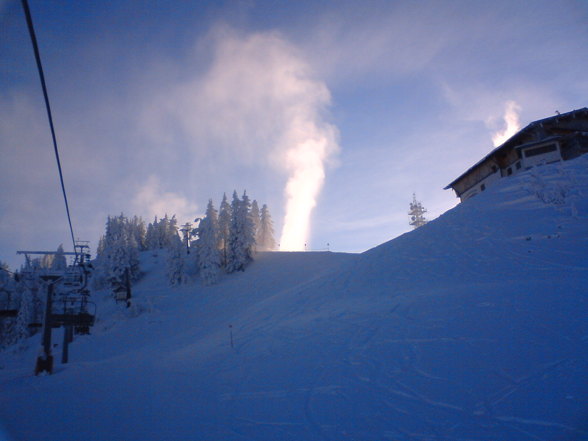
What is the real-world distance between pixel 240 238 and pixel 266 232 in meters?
22.5

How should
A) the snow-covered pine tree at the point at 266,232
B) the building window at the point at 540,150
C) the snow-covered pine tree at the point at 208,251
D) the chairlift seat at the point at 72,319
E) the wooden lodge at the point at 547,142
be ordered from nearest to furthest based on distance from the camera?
the chairlift seat at the point at 72,319 < the wooden lodge at the point at 547,142 < the building window at the point at 540,150 < the snow-covered pine tree at the point at 208,251 < the snow-covered pine tree at the point at 266,232

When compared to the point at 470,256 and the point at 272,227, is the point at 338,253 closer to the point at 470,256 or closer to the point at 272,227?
the point at 272,227

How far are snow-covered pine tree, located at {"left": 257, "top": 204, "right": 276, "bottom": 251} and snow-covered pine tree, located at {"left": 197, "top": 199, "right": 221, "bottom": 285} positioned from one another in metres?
19.4

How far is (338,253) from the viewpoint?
56.7 meters

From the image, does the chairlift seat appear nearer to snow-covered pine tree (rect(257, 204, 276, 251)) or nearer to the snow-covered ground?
the snow-covered ground

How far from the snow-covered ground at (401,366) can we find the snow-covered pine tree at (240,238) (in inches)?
1185

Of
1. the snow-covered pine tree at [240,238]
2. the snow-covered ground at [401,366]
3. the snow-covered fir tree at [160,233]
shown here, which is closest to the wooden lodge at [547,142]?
the snow-covered ground at [401,366]

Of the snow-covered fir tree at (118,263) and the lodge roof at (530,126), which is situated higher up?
the lodge roof at (530,126)

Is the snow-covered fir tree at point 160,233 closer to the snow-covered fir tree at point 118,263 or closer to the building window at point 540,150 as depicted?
the snow-covered fir tree at point 118,263

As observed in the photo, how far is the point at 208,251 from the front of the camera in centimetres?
4759

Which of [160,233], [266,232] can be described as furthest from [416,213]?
[160,233]

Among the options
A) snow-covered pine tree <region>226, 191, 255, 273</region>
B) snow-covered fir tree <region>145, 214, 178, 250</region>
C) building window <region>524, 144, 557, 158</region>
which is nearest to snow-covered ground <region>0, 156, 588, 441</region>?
building window <region>524, 144, 557, 158</region>

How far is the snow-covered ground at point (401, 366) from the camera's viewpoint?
5617 millimetres

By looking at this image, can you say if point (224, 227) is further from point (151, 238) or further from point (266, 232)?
point (151, 238)
